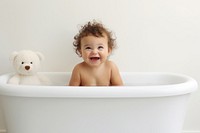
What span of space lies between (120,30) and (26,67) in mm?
492

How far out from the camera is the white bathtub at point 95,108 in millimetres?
1044

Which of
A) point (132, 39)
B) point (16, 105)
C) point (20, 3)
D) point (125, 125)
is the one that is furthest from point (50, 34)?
point (125, 125)

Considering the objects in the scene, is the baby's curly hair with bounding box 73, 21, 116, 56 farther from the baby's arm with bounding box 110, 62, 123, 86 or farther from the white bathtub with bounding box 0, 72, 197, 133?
the white bathtub with bounding box 0, 72, 197, 133

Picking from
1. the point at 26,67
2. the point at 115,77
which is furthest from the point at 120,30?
the point at 26,67

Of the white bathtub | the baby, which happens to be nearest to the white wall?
the baby

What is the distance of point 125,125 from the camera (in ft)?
3.64

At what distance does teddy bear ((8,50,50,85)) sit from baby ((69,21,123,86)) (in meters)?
0.16

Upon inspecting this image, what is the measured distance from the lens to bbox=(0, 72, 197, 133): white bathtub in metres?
1.04

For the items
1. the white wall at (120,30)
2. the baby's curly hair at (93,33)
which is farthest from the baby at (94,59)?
the white wall at (120,30)

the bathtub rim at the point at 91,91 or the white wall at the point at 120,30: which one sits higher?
the white wall at the point at 120,30

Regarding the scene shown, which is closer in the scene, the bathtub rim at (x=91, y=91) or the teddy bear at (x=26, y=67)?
the bathtub rim at (x=91, y=91)

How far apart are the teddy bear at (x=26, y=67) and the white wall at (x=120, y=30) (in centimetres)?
A: 16

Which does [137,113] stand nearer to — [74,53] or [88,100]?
[88,100]

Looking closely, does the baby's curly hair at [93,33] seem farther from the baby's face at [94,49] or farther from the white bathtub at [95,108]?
the white bathtub at [95,108]
